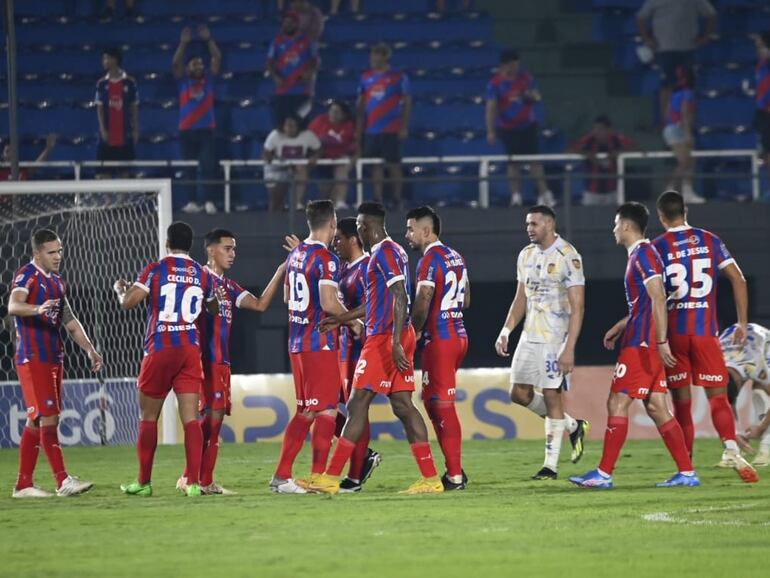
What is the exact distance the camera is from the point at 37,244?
10906mm

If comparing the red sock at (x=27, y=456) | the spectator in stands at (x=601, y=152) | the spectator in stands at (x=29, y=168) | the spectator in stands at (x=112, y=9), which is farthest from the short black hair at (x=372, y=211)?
the spectator in stands at (x=112, y=9)

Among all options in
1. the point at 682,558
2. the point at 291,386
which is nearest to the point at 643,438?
the point at 291,386

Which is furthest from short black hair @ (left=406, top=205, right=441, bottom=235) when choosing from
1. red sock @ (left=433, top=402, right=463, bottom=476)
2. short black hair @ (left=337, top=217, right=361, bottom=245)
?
red sock @ (left=433, top=402, right=463, bottom=476)

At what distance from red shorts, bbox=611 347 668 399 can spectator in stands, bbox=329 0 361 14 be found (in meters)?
12.5

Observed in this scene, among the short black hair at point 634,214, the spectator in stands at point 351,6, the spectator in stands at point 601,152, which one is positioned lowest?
the short black hair at point 634,214

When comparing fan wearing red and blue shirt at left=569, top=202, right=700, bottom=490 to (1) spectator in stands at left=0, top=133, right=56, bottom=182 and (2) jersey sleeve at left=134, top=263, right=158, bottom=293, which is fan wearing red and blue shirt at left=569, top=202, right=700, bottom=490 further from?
(1) spectator in stands at left=0, top=133, right=56, bottom=182

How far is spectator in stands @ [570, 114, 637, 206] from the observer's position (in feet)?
61.9

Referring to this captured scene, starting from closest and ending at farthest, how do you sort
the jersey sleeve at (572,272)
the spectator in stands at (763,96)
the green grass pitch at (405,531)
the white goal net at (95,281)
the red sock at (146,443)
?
the green grass pitch at (405,531) → the red sock at (146,443) → the jersey sleeve at (572,272) → the white goal net at (95,281) → the spectator in stands at (763,96)

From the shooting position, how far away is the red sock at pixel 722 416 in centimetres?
1128

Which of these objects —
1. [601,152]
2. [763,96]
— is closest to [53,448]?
[601,152]

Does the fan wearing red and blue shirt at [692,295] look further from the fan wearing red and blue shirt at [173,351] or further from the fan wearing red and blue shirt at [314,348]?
the fan wearing red and blue shirt at [173,351]

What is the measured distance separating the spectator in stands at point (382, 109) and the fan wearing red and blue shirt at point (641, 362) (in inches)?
345

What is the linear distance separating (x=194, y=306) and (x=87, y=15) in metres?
12.9

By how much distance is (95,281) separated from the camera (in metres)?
17.2
